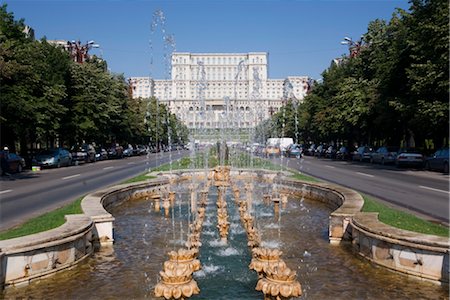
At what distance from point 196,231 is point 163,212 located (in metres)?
4.87

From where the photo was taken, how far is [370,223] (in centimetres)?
918

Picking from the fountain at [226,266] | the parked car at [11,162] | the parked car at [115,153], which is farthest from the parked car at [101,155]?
the fountain at [226,266]

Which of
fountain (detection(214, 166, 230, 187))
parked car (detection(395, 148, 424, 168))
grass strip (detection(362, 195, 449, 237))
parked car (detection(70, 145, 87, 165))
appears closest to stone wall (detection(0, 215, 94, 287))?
grass strip (detection(362, 195, 449, 237))

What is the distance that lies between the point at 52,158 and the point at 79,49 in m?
22.7

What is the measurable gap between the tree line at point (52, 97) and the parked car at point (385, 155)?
1094 inches

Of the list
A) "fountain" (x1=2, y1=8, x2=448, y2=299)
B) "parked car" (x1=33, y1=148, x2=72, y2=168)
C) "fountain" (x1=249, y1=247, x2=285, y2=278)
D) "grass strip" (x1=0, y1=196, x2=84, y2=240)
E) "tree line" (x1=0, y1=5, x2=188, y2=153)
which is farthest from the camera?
"parked car" (x1=33, y1=148, x2=72, y2=168)

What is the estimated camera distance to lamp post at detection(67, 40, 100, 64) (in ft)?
186

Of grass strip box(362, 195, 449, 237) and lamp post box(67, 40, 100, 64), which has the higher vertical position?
lamp post box(67, 40, 100, 64)

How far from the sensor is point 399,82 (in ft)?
116

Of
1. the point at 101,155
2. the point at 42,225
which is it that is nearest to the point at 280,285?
the point at 42,225

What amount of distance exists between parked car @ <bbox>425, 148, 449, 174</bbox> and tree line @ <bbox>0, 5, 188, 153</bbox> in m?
26.6

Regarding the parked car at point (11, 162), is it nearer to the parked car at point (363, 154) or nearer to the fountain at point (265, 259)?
the fountain at point (265, 259)

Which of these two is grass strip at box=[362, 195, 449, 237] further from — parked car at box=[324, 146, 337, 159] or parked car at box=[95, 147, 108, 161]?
parked car at box=[324, 146, 337, 159]

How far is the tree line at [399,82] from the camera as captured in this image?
27.9m
